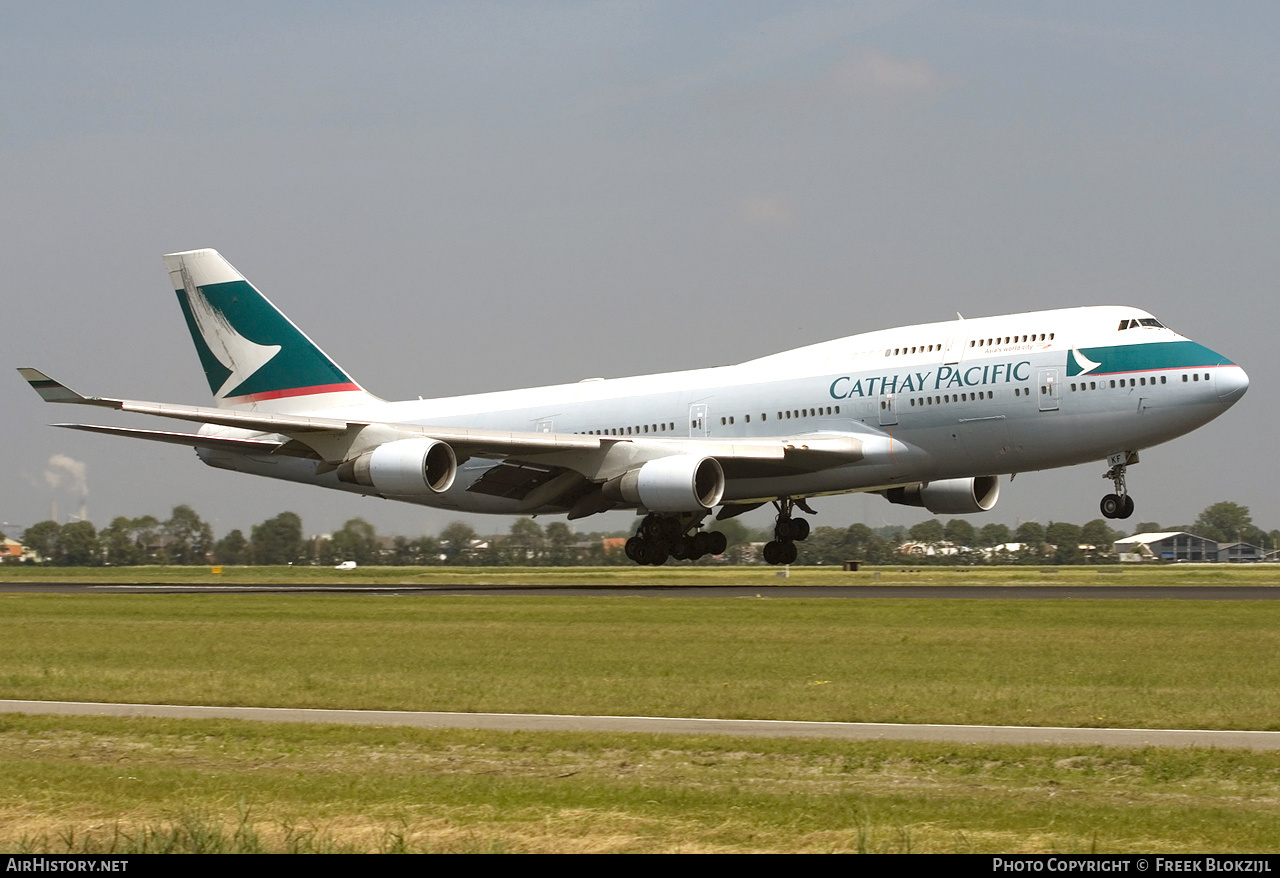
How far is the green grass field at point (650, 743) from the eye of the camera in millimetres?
10984

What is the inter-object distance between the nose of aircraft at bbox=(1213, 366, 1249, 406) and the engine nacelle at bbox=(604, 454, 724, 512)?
13.6 m

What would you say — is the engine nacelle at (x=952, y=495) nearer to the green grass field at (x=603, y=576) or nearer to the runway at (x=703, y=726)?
the green grass field at (x=603, y=576)

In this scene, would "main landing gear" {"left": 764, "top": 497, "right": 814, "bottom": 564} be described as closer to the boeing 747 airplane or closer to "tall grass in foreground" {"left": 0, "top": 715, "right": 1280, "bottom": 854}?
the boeing 747 airplane

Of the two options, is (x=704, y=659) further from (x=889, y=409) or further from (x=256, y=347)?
(x=256, y=347)

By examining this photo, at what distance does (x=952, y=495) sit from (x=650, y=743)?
37073 millimetres

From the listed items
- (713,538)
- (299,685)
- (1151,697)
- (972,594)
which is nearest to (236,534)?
(713,538)

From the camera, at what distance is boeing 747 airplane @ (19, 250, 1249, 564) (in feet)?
135

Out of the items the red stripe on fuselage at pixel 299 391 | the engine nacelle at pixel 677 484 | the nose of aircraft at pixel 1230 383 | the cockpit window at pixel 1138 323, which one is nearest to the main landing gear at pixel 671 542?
the engine nacelle at pixel 677 484

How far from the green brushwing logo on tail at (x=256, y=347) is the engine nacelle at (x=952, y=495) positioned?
→ 20.0m

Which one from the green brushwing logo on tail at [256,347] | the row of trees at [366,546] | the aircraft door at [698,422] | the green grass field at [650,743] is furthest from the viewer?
the row of trees at [366,546]

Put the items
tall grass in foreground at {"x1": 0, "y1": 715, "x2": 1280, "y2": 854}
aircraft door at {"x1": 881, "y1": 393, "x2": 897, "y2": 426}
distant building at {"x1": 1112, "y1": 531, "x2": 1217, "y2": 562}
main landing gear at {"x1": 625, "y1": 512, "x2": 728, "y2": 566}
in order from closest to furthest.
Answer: tall grass in foreground at {"x1": 0, "y1": 715, "x2": 1280, "y2": 854} → aircraft door at {"x1": 881, "y1": 393, "x2": 897, "y2": 426} → main landing gear at {"x1": 625, "y1": 512, "x2": 728, "y2": 566} → distant building at {"x1": 1112, "y1": 531, "x2": 1217, "y2": 562}

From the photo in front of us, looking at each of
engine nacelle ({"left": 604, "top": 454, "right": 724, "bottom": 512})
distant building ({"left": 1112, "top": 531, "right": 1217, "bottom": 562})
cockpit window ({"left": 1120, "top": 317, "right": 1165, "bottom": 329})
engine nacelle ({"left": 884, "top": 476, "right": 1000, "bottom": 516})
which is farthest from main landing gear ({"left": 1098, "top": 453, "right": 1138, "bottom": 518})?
distant building ({"left": 1112, "top": 531, "right": 1217, "bottom": 562})

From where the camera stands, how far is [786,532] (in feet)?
165
